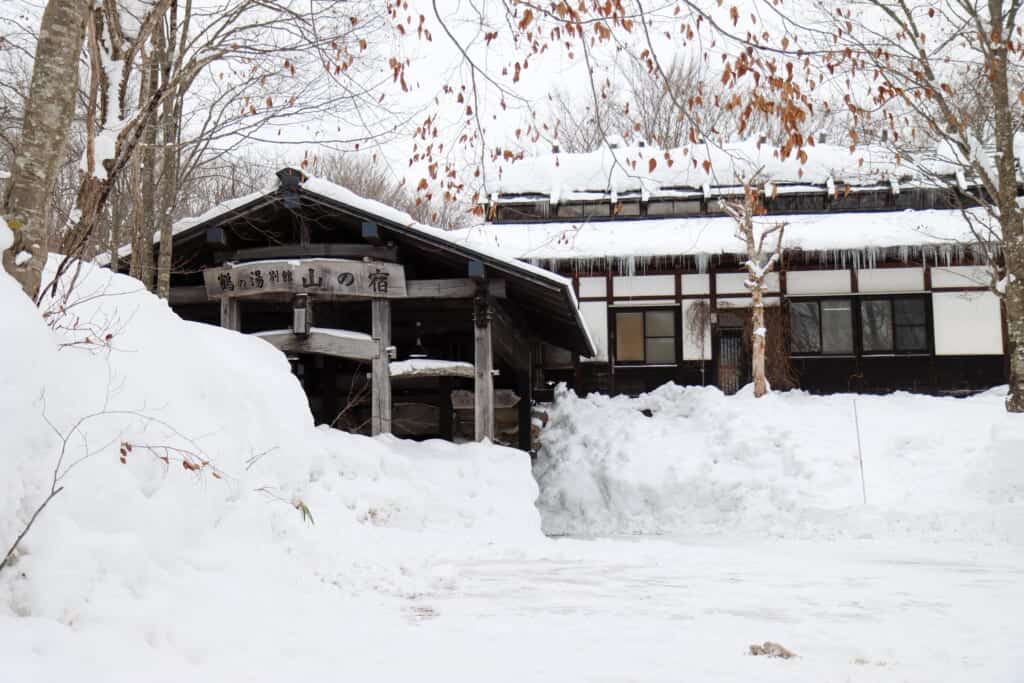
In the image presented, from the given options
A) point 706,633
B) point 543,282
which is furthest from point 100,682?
point 543,282

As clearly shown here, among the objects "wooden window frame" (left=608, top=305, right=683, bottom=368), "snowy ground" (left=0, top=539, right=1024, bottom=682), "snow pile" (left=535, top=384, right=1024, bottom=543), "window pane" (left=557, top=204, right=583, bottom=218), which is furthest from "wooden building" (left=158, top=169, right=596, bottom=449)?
"window pane" (left=557, top=204, right=583, bottom=218)

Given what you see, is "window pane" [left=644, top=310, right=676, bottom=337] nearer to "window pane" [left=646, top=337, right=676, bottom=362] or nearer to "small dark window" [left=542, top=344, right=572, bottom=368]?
"window pane" [left=646, top=337, right=676, bottom=362]

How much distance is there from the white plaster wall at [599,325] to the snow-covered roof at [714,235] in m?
1.57

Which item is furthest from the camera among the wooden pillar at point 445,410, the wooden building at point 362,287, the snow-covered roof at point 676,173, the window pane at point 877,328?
the snow-covered roof at point 676,173

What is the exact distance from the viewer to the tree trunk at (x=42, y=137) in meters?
4.67

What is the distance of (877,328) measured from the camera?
881 inches

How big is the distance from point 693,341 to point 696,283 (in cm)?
157

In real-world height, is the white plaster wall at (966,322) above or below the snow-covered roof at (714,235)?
below

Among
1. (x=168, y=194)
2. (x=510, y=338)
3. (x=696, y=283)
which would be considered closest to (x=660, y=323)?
(x=696, y=283)

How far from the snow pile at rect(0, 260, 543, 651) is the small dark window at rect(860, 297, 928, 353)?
17294mm

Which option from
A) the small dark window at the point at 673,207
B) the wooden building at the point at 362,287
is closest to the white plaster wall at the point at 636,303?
the small dark window at the point at 673,207

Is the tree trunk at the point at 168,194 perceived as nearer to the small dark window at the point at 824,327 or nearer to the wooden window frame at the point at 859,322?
the wooden window frame at the point at 859,322

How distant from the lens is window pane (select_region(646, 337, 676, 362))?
75.8 feet

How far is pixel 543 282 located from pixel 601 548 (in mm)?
3996
